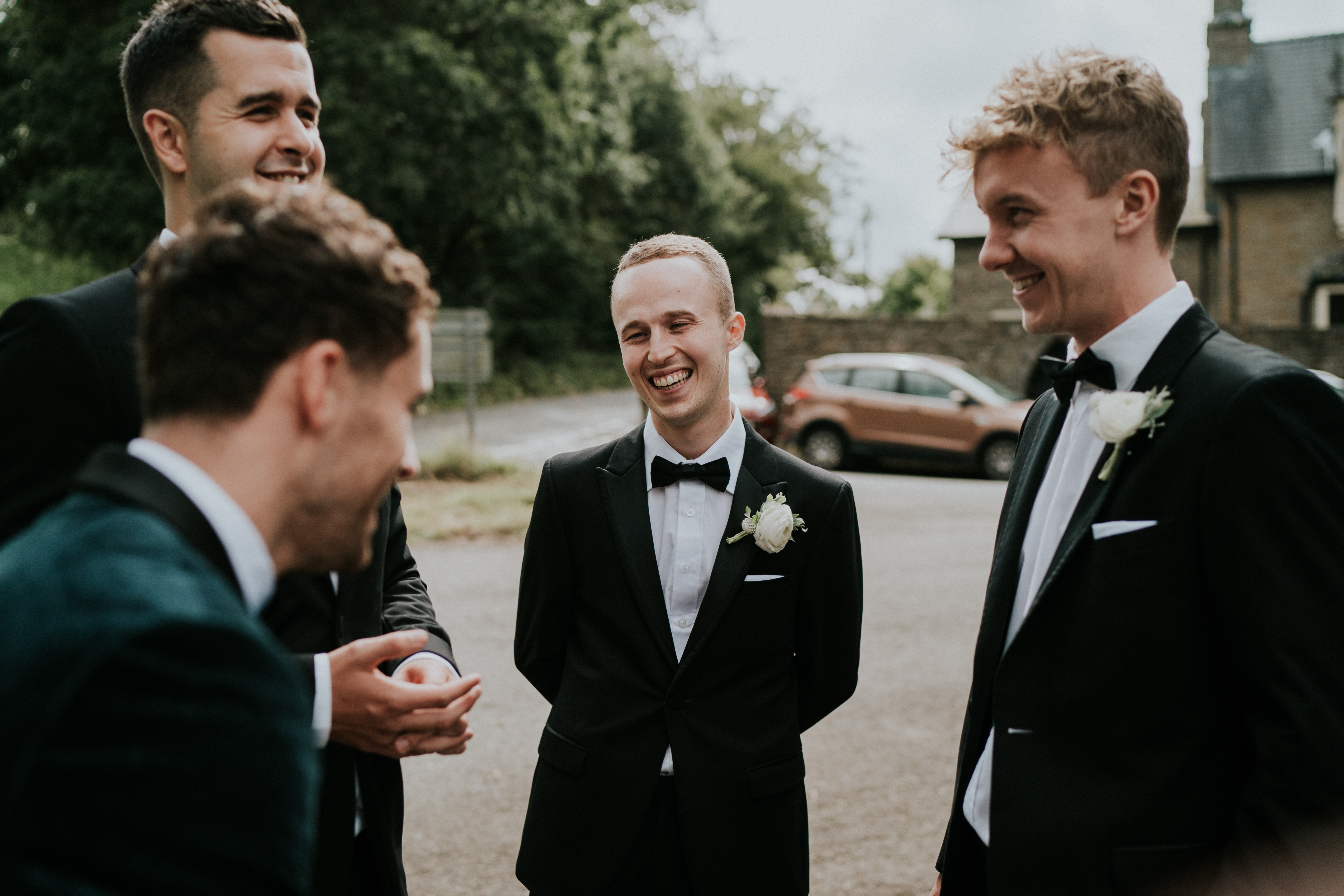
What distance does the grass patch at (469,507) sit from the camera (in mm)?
10094

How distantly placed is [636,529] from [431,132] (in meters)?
19.4

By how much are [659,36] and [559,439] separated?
22.2 metres

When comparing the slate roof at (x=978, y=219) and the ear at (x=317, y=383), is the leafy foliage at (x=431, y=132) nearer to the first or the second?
the slate roof at (x=978, y=219)

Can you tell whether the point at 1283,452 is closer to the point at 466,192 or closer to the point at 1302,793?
the point at 1302,793

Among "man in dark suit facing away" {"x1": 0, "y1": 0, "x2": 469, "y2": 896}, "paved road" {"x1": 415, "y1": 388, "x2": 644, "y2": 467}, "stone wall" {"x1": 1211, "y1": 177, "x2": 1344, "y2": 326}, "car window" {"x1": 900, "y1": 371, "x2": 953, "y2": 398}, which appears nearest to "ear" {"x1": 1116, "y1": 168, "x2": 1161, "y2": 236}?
"man in dark suit facing away" {"x1": 0, "y1": 0, "x2": 469, "y2": 896}

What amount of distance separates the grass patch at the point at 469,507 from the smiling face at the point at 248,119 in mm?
6957

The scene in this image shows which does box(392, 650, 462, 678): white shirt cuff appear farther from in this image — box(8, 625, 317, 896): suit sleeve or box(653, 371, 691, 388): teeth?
box(8, 625, 317, 896): suit sleeve

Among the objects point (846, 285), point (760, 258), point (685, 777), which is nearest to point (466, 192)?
point (685, 777)

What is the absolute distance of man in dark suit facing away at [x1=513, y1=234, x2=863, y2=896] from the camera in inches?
96.4

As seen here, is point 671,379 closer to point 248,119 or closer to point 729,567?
point 729,567

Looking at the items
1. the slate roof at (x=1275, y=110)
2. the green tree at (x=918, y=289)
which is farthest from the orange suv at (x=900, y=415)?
the green tree at (x=918, y=289)

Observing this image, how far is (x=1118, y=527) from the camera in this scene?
5.98ft

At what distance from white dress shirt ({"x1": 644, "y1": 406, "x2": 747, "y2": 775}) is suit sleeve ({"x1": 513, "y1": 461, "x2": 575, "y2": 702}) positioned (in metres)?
0.27

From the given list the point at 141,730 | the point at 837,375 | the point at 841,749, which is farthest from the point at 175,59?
the point at 837,375
